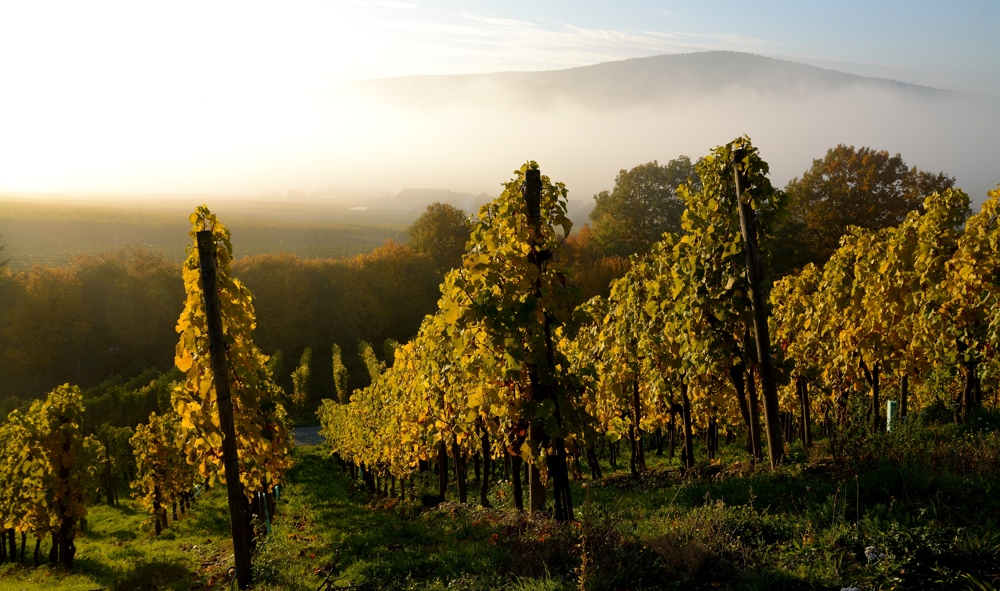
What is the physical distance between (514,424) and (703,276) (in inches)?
171

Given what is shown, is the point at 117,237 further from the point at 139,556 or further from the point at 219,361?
the point at 219,361

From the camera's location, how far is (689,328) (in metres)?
10.4

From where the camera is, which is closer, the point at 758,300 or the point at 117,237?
the point at 758,300

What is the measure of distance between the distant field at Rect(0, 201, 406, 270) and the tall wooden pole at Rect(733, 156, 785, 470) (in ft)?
306

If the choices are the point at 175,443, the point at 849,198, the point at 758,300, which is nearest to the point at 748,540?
the point at 758,300

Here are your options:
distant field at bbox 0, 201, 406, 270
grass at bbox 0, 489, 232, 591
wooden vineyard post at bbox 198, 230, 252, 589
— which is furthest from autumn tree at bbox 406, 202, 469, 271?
wooden vineyard post at bbox 198, 230, 252, 589

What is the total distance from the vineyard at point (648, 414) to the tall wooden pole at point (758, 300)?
35mm

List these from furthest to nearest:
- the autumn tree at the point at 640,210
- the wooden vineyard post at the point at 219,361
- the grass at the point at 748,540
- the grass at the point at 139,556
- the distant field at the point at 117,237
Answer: the distant field at the point at 117,237, the autumn tree at the point at 640,210, the grass at the point at 139,556, the wooden vineyard post at the point at 219,361, the grass at the point at 748,540

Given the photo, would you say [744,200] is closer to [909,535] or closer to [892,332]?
[909,535]

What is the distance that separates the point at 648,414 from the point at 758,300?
901cm

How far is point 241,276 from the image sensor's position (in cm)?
5938

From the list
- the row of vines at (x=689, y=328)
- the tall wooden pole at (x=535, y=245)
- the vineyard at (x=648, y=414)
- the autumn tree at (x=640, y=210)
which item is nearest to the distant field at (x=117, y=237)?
the autumn tree at (x=640, y=210)

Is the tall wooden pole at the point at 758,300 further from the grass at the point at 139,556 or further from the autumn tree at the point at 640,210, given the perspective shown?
the autumn tree at the point at 640,210

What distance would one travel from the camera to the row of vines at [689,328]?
306 inches
